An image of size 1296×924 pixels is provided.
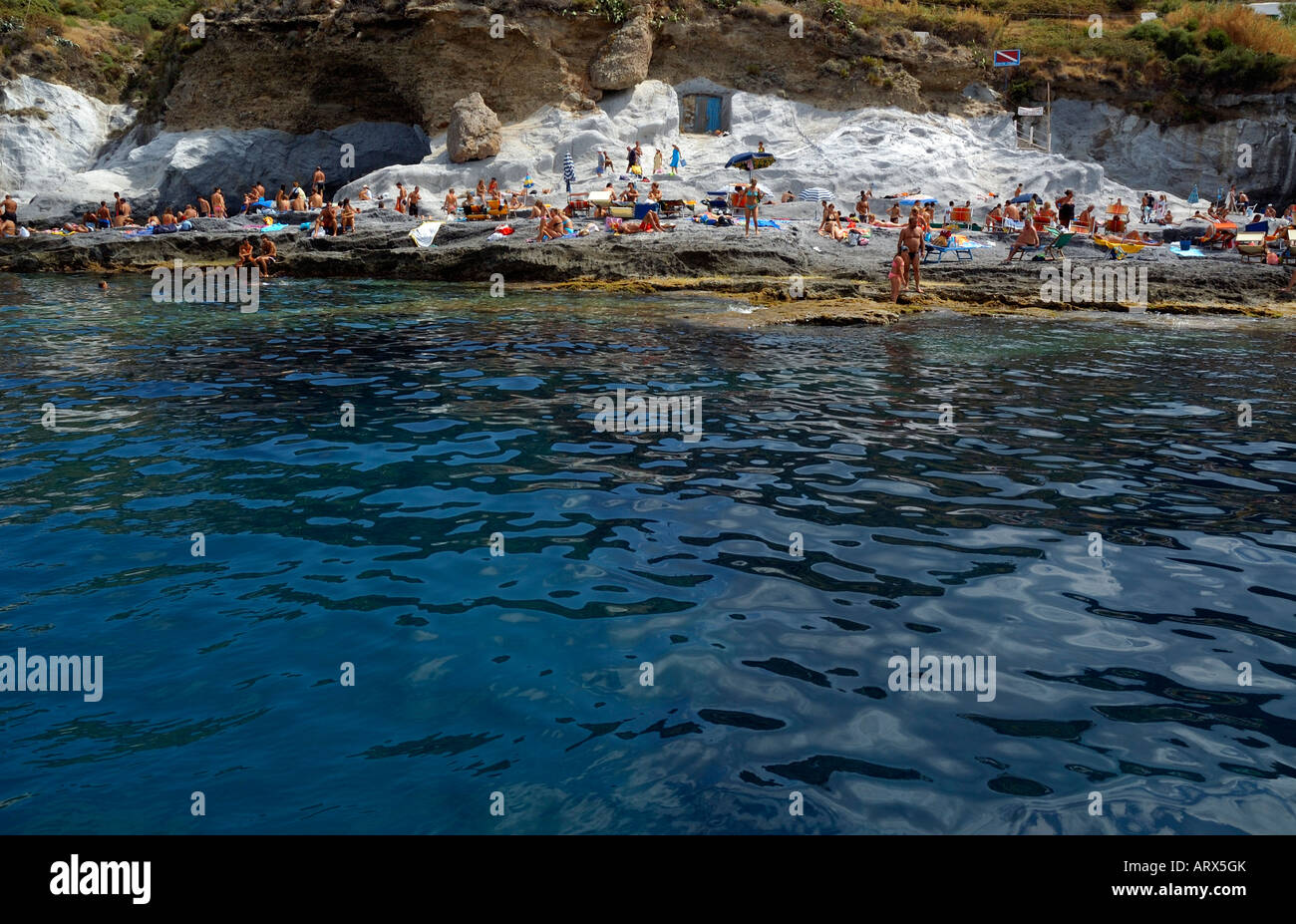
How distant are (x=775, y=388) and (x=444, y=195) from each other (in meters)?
26.3

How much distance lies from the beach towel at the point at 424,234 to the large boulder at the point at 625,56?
13.7 m

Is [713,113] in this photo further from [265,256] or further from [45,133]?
[45,133]

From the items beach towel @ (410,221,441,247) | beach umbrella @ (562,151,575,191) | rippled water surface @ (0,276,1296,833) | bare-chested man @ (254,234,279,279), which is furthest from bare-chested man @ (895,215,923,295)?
bare-chested man @ (254,234,279,279)

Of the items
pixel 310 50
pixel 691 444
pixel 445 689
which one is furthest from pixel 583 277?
pixel 310 50

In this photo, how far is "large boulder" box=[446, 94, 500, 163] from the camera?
34438mm

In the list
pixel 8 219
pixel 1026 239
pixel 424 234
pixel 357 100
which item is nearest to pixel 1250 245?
pixel 1026 239

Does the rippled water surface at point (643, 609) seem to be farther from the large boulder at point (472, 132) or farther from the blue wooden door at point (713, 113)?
the blue wooden door at point (713, 113)

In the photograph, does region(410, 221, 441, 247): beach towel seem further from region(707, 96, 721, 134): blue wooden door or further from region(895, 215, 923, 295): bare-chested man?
region(707, 96, 721, 134): blue wooden door

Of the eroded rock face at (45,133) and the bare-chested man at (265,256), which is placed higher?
the eroded rock face at (45,133)

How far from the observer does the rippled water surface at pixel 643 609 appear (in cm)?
362

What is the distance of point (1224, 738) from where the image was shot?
13.0 feet

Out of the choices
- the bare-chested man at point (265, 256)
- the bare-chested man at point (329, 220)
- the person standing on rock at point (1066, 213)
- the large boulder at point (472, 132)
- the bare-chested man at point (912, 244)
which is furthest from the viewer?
the large boulder at point (472, 132)

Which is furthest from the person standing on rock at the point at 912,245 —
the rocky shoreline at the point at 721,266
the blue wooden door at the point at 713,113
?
the blue wooden door at the point at 713,113
